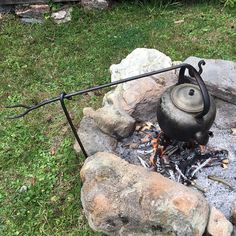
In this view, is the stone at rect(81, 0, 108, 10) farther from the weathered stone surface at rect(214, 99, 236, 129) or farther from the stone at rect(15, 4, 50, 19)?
the weathered stone surface at rect(214, 99, 236, 129)

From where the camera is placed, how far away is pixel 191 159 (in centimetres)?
402

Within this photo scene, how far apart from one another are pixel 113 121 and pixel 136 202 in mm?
925

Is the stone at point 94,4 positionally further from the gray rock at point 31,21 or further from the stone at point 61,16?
the gray rock at point 31,21

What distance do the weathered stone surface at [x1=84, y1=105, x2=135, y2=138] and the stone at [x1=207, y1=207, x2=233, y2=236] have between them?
1187 mm

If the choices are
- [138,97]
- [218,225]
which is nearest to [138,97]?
[138,97]

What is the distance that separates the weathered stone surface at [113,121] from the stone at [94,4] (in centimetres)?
272

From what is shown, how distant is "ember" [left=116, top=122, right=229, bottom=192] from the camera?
3957mm

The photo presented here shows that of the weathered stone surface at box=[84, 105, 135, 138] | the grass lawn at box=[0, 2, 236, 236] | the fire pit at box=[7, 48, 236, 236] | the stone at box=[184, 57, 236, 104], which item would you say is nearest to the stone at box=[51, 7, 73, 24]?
the grass lawn at box=[0, 2, 236, 236]

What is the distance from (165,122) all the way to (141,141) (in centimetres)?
73

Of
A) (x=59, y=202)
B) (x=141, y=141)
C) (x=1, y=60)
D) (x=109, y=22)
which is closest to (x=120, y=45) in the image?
(x=109, y=22)

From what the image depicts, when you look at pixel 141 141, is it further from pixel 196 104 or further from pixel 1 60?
pixel 1 60

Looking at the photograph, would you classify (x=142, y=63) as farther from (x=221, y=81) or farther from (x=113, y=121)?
(x=113, y=121)

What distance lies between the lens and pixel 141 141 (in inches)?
166

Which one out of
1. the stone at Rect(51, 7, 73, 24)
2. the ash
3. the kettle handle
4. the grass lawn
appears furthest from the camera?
the stone at Rect(51, 7, 73, 24)
